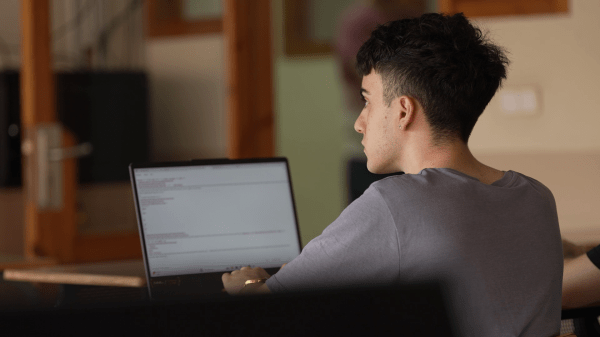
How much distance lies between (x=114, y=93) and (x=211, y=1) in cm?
81

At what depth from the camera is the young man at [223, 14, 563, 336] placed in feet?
2.73

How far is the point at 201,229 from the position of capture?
134cm

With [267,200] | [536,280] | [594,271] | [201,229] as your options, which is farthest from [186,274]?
[594,271]

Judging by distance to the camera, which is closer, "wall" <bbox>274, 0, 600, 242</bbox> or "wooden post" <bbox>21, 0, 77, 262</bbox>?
"wall" <bbox>274, 0, 600, 242</bbox>

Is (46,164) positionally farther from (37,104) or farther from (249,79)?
(249,79)

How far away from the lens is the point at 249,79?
3.52 m

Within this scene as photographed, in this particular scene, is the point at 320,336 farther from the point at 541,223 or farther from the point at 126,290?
the point at 126,290

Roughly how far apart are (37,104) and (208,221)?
7.06 feet

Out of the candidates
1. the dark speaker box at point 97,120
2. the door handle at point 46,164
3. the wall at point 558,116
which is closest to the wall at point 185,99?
the dark speaker box at point 97,120

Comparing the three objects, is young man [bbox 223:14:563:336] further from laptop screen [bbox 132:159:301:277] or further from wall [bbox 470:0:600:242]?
wall [bbox 470:0:600:242]

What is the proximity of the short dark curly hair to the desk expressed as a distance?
745 mm

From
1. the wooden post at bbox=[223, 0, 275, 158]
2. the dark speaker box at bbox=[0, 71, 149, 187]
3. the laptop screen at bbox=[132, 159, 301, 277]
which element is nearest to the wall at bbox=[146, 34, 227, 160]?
the dark speaker box at bbox=[0, 71, 149, 187]

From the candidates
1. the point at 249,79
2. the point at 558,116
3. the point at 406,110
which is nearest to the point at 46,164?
the point at 249,79

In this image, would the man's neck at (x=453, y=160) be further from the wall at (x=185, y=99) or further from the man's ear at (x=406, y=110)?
the wall at (x=185, y=99)
